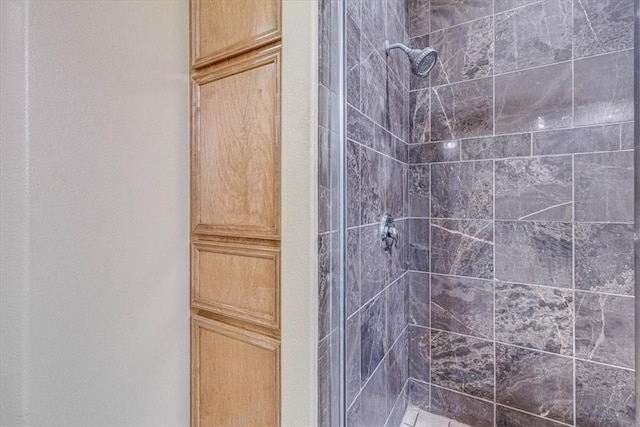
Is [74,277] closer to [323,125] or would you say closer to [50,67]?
[50,67]

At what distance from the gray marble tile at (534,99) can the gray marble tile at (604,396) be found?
1.00 metres

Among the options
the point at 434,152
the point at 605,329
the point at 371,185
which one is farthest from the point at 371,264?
the point at 605,329

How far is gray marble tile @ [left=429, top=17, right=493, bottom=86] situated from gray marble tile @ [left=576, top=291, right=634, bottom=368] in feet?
3.53

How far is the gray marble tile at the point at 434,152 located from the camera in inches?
59.7

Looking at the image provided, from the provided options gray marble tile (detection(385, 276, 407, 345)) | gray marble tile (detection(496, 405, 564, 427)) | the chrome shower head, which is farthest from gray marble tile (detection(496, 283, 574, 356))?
the chrome shower head

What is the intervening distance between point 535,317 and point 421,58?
123 cm

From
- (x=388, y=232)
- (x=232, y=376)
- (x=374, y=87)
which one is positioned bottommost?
(x=232, y=376)

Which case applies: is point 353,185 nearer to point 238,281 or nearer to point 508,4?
point 238,281

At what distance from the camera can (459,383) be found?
1.50m

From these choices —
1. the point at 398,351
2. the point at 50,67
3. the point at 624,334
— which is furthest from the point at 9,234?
the point at 624,334

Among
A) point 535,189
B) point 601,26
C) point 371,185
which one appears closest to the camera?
point 371,185

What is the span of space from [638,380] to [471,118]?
1.12 metres

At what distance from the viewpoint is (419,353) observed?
1580 millimetres

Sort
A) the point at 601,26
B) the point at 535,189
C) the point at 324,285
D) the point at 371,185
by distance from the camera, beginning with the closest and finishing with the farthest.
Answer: the point at 324,285
the point at 371,185
the point at 601,26
the point at 535,189
